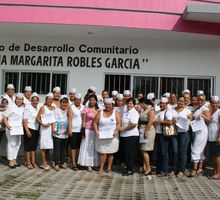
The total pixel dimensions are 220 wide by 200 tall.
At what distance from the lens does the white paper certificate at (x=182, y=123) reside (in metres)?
7.08

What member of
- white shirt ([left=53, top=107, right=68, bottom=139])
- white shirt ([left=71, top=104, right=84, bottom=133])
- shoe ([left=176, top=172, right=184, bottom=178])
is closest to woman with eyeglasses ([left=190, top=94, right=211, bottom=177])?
shoe ([left=176, top=172, right=184, bottom=178])

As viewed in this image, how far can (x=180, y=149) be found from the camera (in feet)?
23.5

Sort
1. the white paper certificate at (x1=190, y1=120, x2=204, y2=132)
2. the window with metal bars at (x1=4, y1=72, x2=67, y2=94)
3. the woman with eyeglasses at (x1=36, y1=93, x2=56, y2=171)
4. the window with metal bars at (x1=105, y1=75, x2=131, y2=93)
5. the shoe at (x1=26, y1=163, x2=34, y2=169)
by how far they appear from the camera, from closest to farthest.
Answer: the white paper certificate at (x1=190, y1=120, x2=204, y2=132), the woman with eyeglasses at (x1=36, y1=93, x2=56, y2=171), the shoe at (x1=26, y1=163, x2=34, y2=169), the window with metal bars at (x1=105, y1=75, x2=131, y2=93), the window with metal bars at (x1=4, y1=72, x2=67, y2=94)

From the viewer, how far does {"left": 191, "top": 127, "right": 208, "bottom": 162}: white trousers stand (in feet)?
23.7

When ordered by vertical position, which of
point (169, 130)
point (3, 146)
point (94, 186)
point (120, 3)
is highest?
point (120, 3)

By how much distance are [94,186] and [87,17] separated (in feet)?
15.2

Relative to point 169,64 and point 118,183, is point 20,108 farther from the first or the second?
point 169,64

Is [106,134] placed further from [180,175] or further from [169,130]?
[180,175]

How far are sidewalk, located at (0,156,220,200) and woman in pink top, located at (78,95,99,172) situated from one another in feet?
0.75

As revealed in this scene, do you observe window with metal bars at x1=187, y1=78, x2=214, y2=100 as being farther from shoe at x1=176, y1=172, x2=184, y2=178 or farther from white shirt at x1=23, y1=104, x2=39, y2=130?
white shirt at x1=23, y1=104, x2=39, y2=130

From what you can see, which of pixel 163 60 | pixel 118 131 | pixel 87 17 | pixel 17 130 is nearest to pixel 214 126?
pixel 118 131

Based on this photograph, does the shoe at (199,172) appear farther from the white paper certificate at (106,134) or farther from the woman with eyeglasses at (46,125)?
the woman with eyeglasses at (46,125)

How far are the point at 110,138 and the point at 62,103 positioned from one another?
126cm

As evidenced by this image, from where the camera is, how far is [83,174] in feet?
23.5
